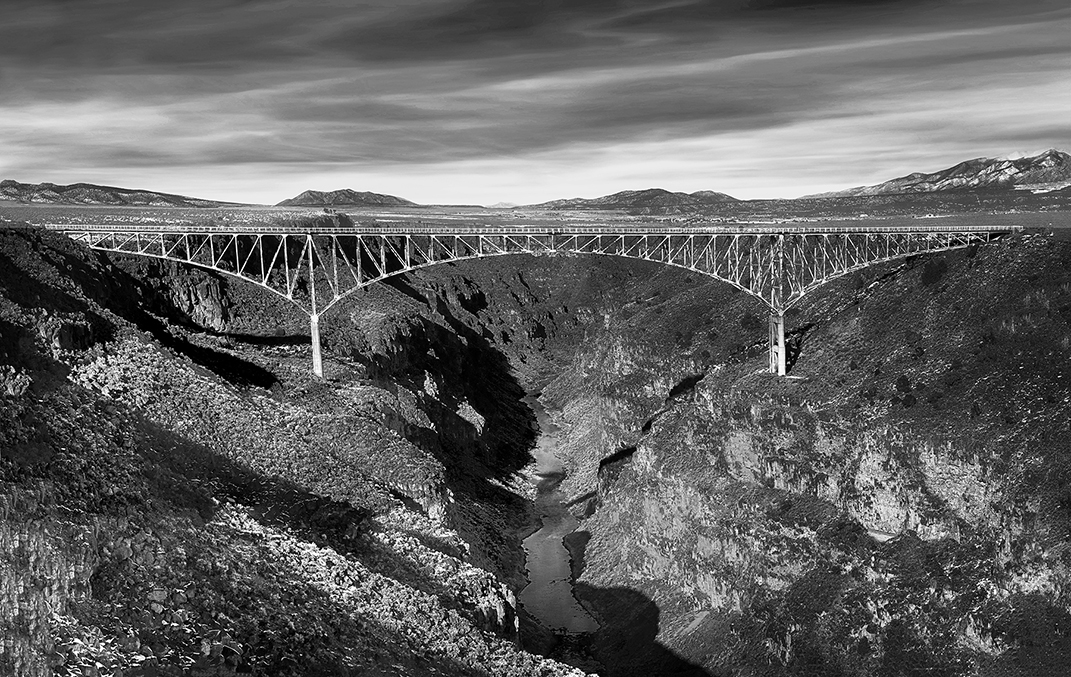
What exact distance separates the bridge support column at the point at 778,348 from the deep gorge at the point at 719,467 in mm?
2123

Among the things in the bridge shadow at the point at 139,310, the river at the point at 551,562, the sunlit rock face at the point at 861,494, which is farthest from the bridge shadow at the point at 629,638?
the bridge shadow at the point at 139,310

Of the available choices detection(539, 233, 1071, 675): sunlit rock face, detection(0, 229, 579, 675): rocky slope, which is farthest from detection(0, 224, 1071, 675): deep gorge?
detection(0, 229, 579, 675): rocky slope

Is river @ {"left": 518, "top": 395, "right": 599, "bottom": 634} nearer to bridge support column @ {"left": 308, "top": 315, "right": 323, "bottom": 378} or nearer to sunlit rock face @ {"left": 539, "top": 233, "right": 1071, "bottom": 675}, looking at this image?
sunlit rock face @ {"left": 539, "top": 233, "right": 1071, "bottom": 675}

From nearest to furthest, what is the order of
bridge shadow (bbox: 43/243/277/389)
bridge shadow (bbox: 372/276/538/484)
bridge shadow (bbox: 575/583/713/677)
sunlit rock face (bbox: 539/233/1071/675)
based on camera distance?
1. sunlit rock face (bbox: 539/233/1071/675)
2. bridge shadow (bbox: 575/583/713/677)
3. bridge shadow (bbox: 43/243/277/389)
4. bridge shadow (bbox: 372/276/538/484)

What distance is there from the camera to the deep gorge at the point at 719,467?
53.1 metres

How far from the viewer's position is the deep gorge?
5309cm

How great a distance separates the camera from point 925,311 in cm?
7856

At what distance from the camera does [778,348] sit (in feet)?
262

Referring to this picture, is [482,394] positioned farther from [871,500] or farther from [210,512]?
[210,512]

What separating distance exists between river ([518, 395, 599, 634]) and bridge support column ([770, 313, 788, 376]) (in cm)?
2151

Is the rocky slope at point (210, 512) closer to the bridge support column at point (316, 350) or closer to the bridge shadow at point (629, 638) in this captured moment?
the bridge support column at point (316, 350)

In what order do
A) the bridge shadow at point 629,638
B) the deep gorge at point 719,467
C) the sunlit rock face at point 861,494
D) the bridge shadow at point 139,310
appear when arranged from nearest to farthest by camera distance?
the deep gorge at point 719,467 → the sunlit rock face at point 861,494 → the bridge shadow at point 629,638 → the bridge shadow at point 139,310

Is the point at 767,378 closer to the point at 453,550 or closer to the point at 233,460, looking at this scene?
the point at 453,550

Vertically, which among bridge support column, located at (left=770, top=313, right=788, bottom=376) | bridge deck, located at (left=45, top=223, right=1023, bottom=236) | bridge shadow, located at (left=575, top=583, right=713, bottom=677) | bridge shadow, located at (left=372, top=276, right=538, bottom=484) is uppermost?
bridge deck, located at (left=45, top=223, right=1023, bottom=236)
